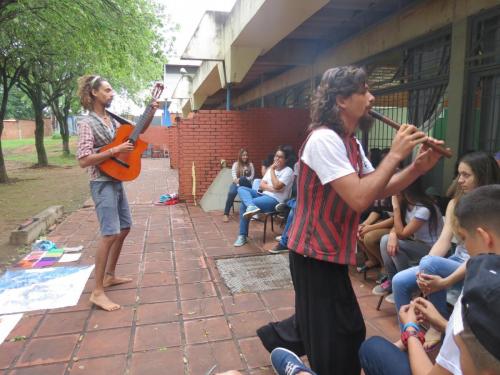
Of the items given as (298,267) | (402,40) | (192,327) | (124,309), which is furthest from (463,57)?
(124,309)

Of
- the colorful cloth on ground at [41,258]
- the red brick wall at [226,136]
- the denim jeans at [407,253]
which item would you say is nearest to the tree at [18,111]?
the red brick wall at [226,136]

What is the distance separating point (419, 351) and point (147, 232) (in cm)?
499

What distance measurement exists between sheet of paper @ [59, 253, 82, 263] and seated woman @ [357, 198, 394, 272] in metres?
3.35

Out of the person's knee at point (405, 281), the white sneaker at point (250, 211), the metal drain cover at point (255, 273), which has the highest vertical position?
the person's knee at point (405, 281)

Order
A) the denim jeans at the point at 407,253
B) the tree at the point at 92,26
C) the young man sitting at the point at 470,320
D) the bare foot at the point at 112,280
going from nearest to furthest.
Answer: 1. the young man sitting at the point at 470,320
2. the denim jeans at the point at 407,253
3. the bare foot at the point at 112,280
4. the tree at the point at 92,26

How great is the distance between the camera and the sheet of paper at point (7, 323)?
9.82 ft

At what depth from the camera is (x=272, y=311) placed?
3.35m

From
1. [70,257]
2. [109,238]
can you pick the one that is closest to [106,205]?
[109,238]

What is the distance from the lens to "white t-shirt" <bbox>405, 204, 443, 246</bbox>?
3.19 meters

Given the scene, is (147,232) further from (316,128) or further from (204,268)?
(316,128)

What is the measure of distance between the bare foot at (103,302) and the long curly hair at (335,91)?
2520 mm

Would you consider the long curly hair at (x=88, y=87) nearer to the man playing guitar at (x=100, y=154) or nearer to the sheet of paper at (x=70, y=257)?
the man playing guitar at (x=100, y=154)

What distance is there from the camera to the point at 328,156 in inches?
63.5

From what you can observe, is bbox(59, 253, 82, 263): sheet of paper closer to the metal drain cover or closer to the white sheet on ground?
the white sheet on ground
